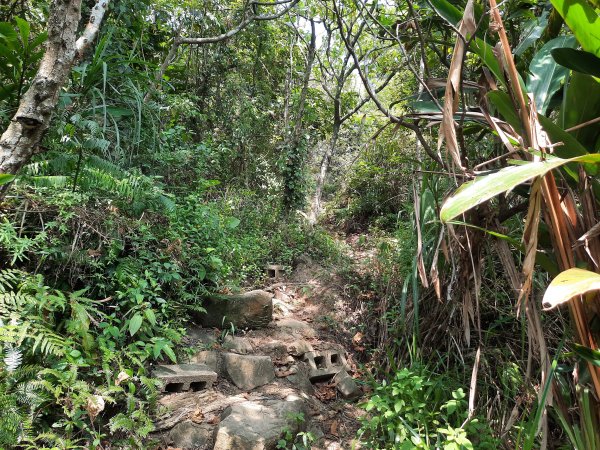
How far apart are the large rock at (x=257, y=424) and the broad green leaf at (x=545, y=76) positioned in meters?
2.16

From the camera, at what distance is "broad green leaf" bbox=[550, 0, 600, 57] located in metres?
1.17

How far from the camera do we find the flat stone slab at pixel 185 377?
2.55 m

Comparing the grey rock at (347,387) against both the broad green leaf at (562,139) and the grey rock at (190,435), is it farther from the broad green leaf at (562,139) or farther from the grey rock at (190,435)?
the broad green leaf at (562,139)

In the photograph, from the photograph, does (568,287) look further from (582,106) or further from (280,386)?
(280,386)

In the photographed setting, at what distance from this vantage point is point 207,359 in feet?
9.74

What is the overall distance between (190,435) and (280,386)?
79 cm

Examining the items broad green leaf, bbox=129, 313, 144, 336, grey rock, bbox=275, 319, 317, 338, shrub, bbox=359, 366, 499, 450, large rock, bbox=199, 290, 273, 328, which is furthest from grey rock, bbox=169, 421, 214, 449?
grey rock, bbox=275, 319, 317, 338

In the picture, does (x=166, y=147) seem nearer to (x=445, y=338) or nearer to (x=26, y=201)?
(x=26, y=201)

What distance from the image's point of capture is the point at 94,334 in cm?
252

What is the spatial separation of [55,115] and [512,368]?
3.57 m

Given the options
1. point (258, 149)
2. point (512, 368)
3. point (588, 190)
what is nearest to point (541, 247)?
point (588, 190)

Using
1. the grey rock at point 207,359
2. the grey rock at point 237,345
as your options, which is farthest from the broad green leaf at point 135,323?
the grey rock at point 237,345

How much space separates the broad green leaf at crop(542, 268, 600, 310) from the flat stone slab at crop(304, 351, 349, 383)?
250 centimetres

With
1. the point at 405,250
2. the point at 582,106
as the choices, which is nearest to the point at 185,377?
the point at 405,250
